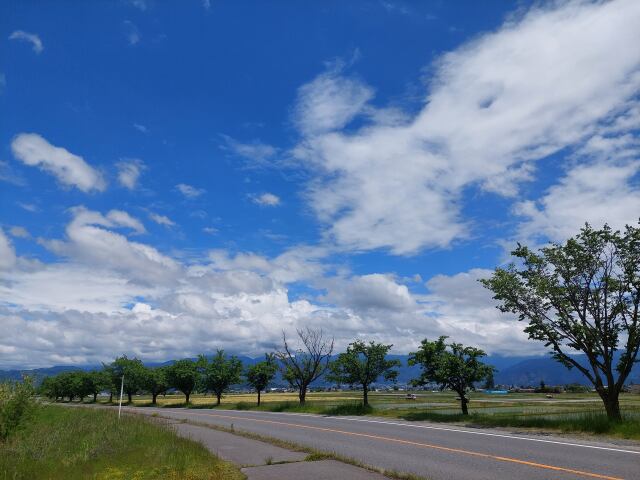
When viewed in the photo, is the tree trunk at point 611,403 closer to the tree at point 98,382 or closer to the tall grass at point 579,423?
the tall grass at point 579,423

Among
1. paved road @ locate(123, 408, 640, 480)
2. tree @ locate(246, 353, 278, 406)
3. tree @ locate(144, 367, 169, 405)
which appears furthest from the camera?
tree @ locate(144, 367, 169, 405)

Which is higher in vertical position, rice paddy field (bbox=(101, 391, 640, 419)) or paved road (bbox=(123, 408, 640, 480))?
paved road (bbox=(123, 408, 640, 480))

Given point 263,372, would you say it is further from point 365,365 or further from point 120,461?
point 120,461

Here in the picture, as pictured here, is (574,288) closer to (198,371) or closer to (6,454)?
(6,454)

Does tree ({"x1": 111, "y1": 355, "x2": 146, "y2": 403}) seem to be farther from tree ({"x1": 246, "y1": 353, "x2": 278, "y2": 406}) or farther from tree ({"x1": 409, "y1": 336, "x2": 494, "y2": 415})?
tree ({"x1": 409, "y1": 336, "x2": 494, "y2": 415})

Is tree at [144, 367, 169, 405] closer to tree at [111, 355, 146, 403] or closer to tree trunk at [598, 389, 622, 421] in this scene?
tree at [111, 355, 146, 403]

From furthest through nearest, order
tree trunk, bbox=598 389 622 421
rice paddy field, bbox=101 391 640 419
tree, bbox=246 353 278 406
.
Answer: tree, bbox=246 353 278 406, rice paddy field, bbox=101 391 640 419, tree trunk, bbox=598 389 622 421

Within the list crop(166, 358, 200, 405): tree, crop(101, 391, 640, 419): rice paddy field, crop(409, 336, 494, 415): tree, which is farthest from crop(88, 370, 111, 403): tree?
crop(409, 336, 494, 415): tree

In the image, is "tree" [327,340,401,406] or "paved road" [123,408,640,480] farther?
"tree" [327,340,401,406]

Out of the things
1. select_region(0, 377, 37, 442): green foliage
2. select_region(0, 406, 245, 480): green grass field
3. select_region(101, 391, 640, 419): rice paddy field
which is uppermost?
select_region(0, 377, 37, 442): green foliage

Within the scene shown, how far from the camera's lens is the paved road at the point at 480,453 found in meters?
10.8

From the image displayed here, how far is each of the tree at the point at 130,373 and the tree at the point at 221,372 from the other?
21.4 meters

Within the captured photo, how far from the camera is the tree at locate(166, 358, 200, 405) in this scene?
68.9 metres

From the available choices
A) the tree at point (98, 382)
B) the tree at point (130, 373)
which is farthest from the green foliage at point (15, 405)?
the tree at point (98, 382)
